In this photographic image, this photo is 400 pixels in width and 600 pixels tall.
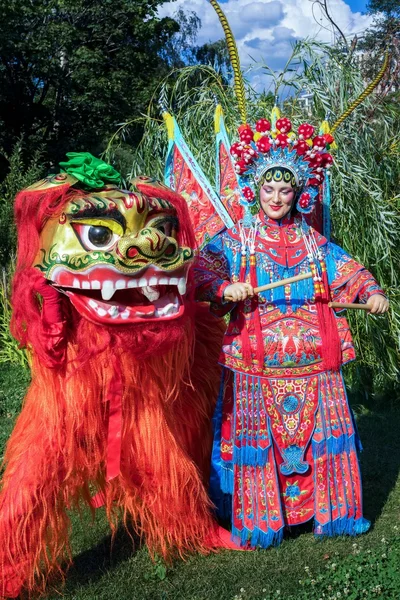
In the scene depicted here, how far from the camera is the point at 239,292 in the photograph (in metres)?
2.49

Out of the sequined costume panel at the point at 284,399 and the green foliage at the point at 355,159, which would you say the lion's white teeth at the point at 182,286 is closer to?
the sequined costume panel at the point at 284,399

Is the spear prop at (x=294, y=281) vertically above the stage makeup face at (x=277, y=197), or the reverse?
the stage makeup face at (x=277, y=197)

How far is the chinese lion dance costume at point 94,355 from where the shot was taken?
7.11 feet

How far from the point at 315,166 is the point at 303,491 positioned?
4.39 ft

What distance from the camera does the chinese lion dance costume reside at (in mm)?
2166

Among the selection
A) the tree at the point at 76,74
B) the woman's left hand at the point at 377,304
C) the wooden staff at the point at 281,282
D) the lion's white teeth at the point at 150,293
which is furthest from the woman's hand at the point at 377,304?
the tree at the point at 76,74

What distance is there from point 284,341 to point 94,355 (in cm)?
78

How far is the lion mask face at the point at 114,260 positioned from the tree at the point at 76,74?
10.9 meters

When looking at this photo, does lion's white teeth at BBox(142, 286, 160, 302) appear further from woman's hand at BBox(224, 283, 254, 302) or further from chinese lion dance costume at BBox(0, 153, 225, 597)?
woman's hand at BBox(224, 283, 254, 302)

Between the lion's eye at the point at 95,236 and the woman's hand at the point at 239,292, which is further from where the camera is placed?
the woman's hand at the point at 239,292

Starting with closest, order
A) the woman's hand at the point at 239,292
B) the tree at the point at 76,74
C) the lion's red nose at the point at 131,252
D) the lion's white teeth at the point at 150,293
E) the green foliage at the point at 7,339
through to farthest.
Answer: the lion's red nose at the point at 131,252 < the lion's white teeth at the point at 150,293 < the woman's hand at the point at 239,292 < the green foliage at the point at 7,339 < the tree at the point at 76,74

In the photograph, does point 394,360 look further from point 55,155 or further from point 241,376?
point 55,155

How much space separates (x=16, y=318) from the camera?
2.28 m

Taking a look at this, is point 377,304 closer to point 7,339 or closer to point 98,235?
point 98,235
